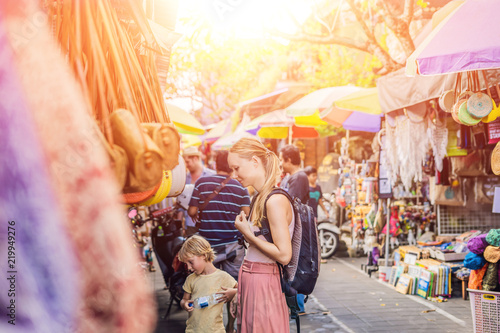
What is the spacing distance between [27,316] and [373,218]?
9.57m

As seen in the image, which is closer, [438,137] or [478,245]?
[478,245]

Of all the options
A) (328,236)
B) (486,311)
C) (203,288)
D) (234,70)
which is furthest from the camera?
(234,70)

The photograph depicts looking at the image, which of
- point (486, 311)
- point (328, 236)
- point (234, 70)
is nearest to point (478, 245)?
point (486, 311)

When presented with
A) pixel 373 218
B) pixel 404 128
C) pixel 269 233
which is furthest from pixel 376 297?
pixel 269 233

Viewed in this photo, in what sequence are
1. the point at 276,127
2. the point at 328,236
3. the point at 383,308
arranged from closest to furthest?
the point at 383,308
the point at 328,236
the point at 276,127

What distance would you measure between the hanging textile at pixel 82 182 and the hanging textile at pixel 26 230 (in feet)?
0.06

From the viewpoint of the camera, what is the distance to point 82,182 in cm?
94

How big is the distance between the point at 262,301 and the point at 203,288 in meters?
1.04

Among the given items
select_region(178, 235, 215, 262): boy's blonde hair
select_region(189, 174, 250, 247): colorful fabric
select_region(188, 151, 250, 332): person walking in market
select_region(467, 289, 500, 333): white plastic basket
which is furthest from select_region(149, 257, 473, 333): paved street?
select_region(178, 235, 215, 262): boy's blonde hair

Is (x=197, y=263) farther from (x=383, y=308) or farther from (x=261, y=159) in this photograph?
(x=383, y=308)

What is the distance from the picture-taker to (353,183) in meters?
11.7

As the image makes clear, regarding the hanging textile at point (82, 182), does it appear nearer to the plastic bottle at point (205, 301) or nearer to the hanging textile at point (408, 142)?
the plastic bottle at point (205, 301)

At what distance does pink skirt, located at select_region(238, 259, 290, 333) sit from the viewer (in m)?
3.31

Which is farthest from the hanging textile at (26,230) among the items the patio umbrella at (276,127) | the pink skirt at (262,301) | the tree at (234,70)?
the tree at (234,70)
